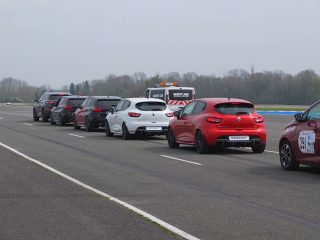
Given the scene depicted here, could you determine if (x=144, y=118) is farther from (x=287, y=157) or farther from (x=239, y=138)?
(x=287, y=157)

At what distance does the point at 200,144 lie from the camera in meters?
18.5

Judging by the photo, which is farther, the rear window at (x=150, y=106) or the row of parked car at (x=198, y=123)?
the rear window at (x=150, y=106)

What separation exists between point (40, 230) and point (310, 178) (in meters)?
6.44

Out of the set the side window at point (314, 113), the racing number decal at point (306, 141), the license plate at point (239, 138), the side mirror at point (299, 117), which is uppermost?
the side window at point (314, 113)

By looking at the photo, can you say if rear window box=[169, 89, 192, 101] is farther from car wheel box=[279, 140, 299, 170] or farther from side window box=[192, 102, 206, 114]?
car wheel box=[279, 140, 299, 170]

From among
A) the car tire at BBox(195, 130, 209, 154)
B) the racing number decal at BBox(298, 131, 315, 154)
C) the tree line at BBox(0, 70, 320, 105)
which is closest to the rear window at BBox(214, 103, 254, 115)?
the car tire at BBox(195, 130, 209, 154)

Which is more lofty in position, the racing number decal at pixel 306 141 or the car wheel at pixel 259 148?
the racing number decal at pixel 306 141

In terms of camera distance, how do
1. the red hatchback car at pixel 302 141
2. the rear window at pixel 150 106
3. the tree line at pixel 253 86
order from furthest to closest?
1. the tree line at pixel 253 86
2. the rear window at pixel 150 106
3. the red hatchback car at pixel 302 141

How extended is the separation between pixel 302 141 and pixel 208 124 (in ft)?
16.1

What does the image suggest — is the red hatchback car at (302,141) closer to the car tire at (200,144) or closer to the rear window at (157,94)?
the car tire at (200,144)

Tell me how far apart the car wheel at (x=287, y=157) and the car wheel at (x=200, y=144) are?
3.96 m

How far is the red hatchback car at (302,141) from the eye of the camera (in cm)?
1310

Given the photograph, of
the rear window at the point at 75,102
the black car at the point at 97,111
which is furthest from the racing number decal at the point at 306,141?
the rear window at the point at 75,102

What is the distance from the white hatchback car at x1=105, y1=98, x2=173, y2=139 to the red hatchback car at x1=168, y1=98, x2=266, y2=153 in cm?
545
